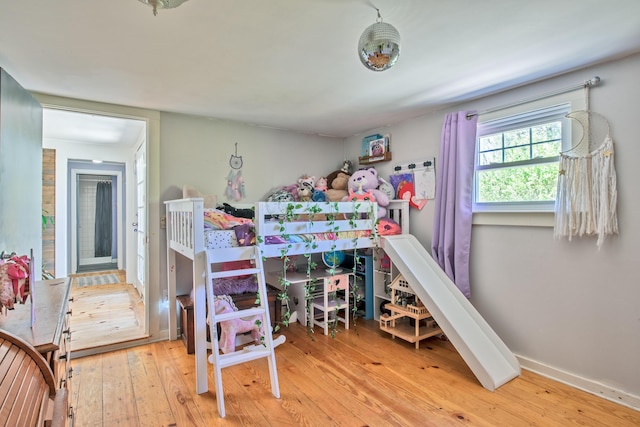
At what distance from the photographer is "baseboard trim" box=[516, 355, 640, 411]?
202cm

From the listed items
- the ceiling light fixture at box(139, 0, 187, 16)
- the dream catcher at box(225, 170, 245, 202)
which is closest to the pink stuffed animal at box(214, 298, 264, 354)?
the dream catcher at box(225, 170, 245, 202)

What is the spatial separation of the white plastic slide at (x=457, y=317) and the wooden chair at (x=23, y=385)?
229 centimetres

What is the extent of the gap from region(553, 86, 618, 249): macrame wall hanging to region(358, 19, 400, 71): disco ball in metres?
1.55

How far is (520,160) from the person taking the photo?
2598 mm

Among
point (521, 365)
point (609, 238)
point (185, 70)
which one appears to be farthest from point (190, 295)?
point (609, 238)

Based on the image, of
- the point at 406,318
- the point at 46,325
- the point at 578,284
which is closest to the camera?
the point at 46,325

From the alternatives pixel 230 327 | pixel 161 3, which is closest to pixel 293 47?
pixel 161 3

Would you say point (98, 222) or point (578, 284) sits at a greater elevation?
point (98, 222)

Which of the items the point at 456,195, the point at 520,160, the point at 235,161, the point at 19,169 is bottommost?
the point at 456,195

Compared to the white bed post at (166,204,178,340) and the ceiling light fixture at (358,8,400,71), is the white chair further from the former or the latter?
the ceiling light fixture at (358,8,400,71)

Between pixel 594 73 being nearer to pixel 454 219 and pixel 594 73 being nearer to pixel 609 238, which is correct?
pixel 609 238

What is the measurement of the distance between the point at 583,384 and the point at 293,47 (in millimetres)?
2838

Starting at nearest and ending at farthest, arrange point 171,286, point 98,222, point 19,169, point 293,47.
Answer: point 293,47, point 19,169, point 171,286, point 98,222

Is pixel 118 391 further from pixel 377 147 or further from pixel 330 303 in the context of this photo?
pixel 377 147
